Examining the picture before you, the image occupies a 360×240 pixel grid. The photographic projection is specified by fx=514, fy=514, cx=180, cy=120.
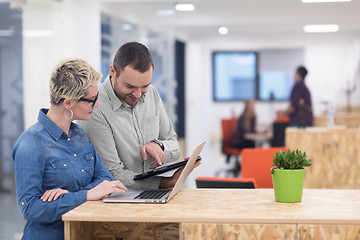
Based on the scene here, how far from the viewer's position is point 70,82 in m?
2.23

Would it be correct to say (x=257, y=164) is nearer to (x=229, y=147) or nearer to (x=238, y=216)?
(x=238, y=216)

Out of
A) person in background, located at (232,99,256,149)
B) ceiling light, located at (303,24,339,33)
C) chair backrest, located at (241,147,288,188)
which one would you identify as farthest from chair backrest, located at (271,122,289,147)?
chair backrest, located at (241,147,288,188)

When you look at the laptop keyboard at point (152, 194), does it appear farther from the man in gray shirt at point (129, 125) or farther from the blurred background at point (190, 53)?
the blurred background at point (190, 53)

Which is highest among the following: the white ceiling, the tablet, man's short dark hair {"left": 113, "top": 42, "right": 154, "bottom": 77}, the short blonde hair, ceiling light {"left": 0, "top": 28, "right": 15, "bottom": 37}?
the white ceiling

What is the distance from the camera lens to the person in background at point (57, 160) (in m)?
2.14

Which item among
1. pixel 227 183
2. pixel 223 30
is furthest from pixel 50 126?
pixel 223 30

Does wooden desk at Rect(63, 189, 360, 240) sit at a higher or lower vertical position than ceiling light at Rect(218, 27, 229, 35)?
lower

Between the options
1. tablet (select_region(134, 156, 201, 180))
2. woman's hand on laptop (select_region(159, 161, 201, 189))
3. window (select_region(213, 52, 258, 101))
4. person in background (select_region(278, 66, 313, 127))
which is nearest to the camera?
tablet (select_region(134, 156, 201, 180))

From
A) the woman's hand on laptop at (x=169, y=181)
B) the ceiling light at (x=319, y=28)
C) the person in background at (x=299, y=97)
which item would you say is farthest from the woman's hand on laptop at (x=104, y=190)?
the ceiling light at (x=319, y=28)

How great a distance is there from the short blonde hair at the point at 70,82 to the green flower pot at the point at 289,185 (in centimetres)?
94

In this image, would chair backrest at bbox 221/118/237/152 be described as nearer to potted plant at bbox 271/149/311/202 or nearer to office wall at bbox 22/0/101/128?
office wall at bbox 22/0/101/128

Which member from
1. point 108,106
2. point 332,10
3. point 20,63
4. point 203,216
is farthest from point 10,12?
point 332,10

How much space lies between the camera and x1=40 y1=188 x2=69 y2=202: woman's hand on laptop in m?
2.15

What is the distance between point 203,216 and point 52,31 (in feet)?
12.5
